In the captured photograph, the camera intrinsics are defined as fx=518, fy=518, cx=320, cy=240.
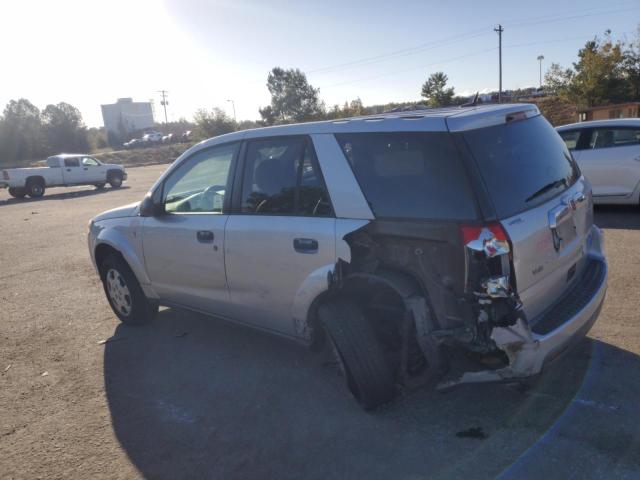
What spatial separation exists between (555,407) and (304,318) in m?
1.74

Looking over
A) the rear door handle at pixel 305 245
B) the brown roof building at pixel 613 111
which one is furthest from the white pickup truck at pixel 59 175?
the rear door handle at pixel 305 245

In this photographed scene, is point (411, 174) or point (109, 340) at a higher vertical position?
point (411, 174)

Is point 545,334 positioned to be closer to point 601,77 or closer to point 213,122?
point 601,77

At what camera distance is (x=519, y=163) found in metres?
3.17

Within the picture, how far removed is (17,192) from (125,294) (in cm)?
2141

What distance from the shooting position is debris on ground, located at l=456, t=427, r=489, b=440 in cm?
311

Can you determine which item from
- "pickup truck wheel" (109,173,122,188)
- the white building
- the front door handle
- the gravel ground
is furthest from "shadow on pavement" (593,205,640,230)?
the white building

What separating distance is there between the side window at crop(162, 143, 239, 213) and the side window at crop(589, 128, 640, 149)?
6.96 meters

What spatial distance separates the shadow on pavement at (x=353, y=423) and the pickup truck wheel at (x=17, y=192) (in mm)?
22154

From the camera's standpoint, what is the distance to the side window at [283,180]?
3.64 metres

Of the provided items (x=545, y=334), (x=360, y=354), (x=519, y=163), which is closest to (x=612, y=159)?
(x=519, y=163)

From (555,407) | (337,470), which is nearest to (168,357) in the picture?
(337,470)

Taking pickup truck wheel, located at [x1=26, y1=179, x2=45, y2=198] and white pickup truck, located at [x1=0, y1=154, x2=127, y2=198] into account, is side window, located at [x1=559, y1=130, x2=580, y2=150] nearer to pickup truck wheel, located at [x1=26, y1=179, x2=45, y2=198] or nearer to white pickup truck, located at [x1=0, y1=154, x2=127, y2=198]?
white pickup truck, located at [x1=0, y1=154, x2=127, y2=198]

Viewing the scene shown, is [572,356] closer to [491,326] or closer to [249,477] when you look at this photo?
[491,326]
